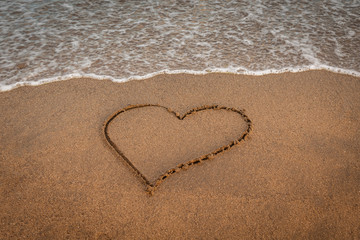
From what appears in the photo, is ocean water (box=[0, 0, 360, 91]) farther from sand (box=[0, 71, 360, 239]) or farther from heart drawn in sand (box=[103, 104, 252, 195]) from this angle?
heart drawn in sand (box=[103, 104, 252, 195])

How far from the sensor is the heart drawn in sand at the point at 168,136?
90.6 inches

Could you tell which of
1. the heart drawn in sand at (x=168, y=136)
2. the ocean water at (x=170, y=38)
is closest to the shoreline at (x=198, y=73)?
the ocean water at (x=170, y=38)

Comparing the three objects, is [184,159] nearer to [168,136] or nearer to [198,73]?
[168,136]

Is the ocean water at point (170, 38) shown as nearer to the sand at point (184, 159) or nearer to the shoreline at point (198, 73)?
the shoreline at point (198, 73)

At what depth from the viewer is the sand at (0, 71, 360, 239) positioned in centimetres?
191

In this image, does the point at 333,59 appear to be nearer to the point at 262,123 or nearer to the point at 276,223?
the point at 262,123

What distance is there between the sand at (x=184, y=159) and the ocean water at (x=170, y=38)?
0.31 meters

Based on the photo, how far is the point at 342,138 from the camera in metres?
2.53

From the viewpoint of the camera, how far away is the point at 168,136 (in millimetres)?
2555

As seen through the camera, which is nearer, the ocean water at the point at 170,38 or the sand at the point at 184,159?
the sand at the point at 184,159

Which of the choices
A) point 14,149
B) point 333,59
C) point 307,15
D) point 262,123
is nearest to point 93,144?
point 14,149

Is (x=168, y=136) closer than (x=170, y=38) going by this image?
Yes

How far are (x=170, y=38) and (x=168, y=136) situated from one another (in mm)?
1990

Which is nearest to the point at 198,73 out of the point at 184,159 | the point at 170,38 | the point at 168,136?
the point at 170,38
